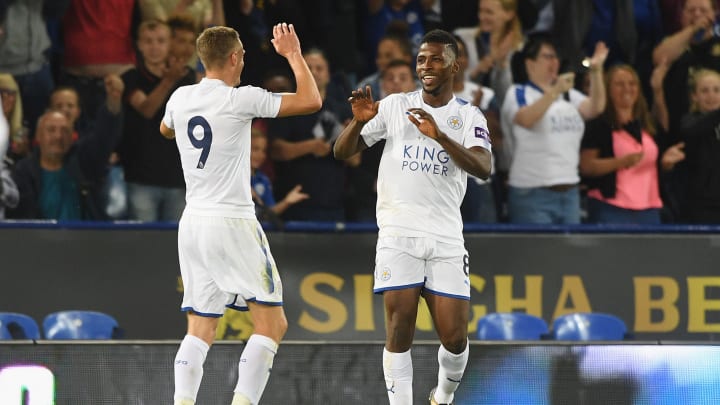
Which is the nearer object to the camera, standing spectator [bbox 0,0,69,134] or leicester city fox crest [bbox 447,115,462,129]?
leicester city fox crest [bbox 447,115,462,129]

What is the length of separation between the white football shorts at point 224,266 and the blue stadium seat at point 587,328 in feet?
11.2

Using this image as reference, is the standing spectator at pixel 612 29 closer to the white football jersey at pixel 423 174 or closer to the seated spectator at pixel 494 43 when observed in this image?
the seated spectator at pixel 494 43

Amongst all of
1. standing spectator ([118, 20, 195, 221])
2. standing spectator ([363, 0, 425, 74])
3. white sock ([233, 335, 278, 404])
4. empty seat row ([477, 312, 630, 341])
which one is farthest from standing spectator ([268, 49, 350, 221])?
white sock ([233, 335, 278, 404])

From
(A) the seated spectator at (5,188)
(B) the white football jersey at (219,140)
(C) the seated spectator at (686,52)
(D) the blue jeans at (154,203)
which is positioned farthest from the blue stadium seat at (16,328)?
(C) the seated spectator at (686,52)

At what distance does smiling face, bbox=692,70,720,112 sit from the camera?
12984mm

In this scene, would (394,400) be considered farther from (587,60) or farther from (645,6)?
(645,6)

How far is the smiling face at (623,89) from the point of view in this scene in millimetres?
12797

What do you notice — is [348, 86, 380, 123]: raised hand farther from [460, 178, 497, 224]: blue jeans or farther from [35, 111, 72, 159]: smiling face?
[35, 111, 72, 159]: smiling face

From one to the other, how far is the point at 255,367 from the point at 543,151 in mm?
5191

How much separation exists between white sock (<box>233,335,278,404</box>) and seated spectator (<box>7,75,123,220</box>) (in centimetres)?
436

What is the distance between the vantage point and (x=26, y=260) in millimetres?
11570

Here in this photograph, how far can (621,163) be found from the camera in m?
12.5

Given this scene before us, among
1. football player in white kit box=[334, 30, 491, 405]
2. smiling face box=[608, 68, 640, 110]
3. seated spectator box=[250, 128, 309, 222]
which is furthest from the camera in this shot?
smiling face box=[608, 68, 640, 110]

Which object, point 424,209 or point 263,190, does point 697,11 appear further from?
point 424,209
